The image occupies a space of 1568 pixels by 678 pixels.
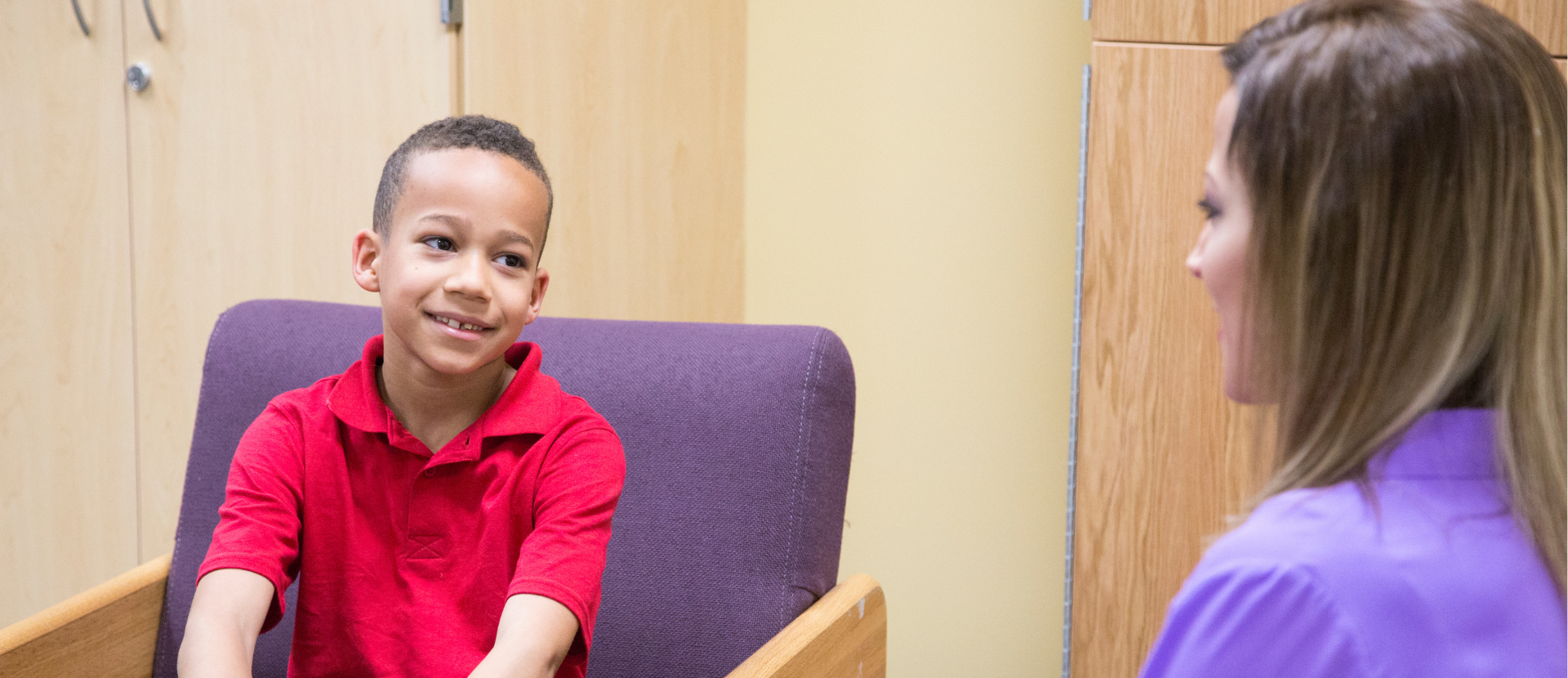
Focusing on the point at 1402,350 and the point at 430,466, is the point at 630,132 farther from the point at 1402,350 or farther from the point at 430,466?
the point at 1402,350

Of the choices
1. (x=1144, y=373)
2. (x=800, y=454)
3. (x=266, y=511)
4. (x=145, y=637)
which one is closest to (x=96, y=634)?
(x=145, y=637)

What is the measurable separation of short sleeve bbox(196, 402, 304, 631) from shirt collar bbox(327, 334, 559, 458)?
6 centimetres

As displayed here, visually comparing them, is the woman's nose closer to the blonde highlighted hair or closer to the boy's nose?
the blonde highlighted hair

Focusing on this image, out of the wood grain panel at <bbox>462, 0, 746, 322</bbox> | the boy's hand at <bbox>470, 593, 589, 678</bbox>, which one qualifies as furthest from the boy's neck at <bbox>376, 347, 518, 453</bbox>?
the wood grain panel at <bbox>462, 0, 746, 322</bbox>

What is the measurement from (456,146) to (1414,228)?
0.77 metres

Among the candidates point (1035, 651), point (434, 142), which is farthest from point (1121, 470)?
point (434, 142)

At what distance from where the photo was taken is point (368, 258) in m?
1.14

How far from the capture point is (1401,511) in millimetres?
558

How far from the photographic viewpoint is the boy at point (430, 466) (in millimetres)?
1039

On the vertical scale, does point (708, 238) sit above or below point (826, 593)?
above

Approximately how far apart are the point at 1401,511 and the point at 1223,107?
22 cm

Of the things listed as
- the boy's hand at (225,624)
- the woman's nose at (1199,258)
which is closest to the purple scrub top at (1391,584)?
the woman's nose at (1199,258)

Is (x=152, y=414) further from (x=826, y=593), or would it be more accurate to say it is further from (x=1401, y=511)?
(x=1401, y=511)

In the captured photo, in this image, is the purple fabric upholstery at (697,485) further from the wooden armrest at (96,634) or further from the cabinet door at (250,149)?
the cabinet door at (250,149)
